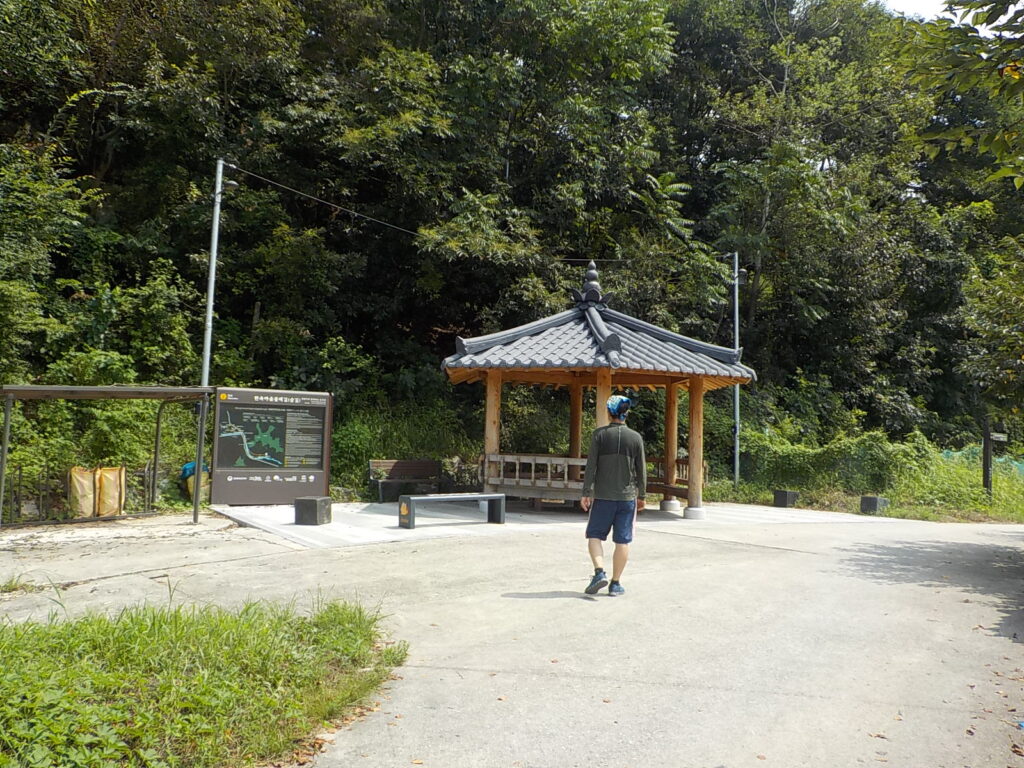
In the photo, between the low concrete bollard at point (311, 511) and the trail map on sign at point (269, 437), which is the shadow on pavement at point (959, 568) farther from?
the trail map on sign at point (269, 437)

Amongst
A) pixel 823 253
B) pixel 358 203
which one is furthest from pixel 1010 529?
pixel 358 203

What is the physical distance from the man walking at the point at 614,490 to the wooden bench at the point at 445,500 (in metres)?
4.37

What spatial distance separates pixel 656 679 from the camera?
185 inches

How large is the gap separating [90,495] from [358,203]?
489 inches

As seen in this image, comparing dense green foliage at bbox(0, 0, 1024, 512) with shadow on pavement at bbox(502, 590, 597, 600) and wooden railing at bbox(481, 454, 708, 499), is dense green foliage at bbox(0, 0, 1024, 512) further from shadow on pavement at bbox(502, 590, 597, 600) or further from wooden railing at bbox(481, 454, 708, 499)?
shadow on pavement at bbox(502, 590, 597, 600)

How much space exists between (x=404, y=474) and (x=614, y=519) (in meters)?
9.66

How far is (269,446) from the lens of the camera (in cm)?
1347

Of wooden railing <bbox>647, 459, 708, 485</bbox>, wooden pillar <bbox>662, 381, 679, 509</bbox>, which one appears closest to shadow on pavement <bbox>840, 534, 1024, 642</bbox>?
wooden pillar <bbox>662, 381, 679, 509</bbox>

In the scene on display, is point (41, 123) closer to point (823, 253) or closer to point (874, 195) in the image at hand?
point (823, 253)

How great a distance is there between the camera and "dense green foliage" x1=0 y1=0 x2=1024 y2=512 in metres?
18.0

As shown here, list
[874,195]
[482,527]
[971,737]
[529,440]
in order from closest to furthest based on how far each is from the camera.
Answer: [971,737], [482,527], [529,440], [874,195]

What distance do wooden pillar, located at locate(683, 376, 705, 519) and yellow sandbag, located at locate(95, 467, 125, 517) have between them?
9.63 meters

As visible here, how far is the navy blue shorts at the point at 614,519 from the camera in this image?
6.87m

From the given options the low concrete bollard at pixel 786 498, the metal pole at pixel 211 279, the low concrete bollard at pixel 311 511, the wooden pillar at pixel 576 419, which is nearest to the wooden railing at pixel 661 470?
the wooden pillar at pixel 576 419
